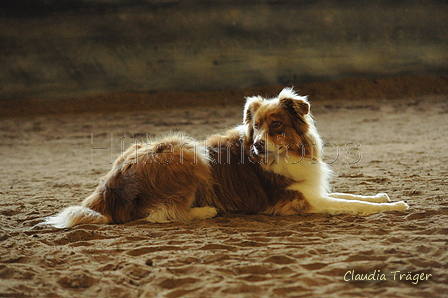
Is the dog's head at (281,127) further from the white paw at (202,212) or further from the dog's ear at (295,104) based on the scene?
the white paw at (202,212)

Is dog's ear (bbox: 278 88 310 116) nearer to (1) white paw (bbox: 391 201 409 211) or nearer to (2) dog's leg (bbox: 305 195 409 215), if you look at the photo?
(2) dog's leg (bbox: 305 195 409 215)

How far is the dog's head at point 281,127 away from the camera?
14.6 feet

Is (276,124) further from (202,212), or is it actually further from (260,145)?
(202,212)

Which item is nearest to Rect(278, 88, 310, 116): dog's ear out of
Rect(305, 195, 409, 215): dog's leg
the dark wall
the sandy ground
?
Rect(305, 195, 409, 215): dog's leg

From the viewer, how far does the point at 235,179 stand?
4754mm

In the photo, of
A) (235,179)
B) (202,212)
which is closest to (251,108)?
(235,179)

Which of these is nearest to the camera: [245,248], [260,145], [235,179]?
[245,248]

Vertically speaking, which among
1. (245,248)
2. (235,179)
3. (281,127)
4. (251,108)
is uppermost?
(251,108)

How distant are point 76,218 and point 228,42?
1075 centimetres

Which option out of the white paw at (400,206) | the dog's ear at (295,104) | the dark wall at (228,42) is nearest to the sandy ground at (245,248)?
the white paw at (400,206)

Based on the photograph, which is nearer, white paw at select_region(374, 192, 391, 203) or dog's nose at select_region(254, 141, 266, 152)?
dog's nose at select_region(254, 141, 266, 152)

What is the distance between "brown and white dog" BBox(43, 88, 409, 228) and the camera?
14.8 feet

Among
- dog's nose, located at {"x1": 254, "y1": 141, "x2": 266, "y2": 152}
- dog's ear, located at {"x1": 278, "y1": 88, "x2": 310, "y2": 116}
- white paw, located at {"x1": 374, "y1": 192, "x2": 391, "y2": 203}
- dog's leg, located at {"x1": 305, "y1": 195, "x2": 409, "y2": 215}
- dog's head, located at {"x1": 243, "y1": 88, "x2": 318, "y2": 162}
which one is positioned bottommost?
dog's leg, located at {"x1": 305, "y1": 195, "x2": 409, "y2": 215}

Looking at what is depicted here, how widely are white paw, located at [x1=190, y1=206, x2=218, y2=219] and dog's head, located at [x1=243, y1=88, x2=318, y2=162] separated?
752 millimetres
